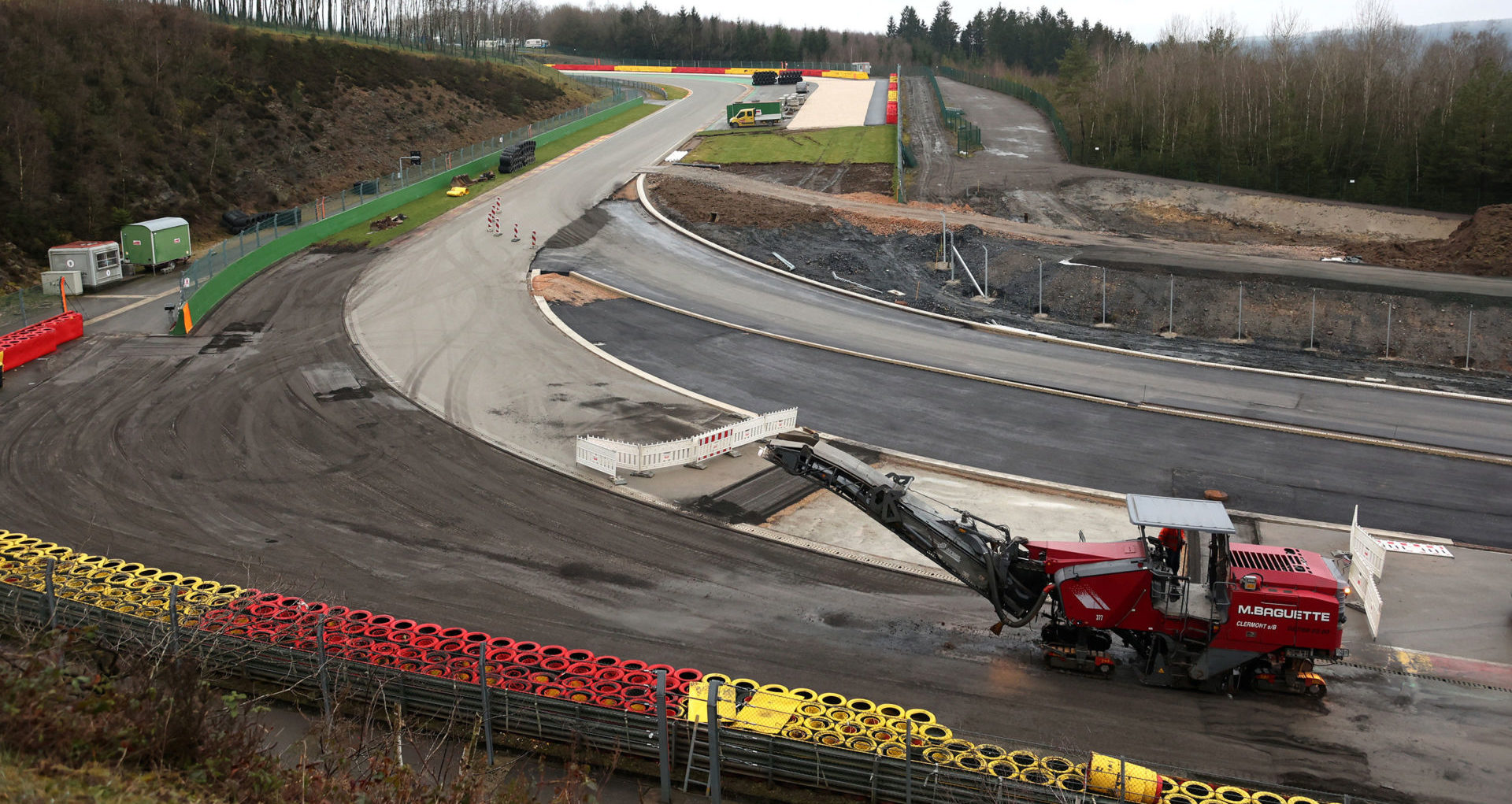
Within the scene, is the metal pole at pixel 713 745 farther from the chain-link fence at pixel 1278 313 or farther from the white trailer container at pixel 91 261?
the white trailer container at pixel 91 261

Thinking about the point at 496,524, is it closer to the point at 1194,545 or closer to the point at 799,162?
the point at 1194,545

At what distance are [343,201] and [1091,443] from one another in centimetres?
3834

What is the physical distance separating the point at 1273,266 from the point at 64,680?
136 ft

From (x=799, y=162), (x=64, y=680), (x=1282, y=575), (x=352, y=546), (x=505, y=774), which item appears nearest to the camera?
(x=64, y=680)

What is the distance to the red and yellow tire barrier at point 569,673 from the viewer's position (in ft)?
Answer: 42.1

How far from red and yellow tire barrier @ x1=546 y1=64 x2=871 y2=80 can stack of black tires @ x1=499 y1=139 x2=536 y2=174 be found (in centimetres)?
5906

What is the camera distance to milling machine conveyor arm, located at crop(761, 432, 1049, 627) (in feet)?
52.6

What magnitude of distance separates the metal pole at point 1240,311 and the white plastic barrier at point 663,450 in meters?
20.0

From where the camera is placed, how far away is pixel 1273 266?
4103 centimetres

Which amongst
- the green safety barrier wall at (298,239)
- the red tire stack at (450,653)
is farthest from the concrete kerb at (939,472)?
the green safety barrier wall at (298,239)

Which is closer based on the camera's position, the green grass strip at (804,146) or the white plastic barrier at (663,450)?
the white plastic barrier at (663,450)

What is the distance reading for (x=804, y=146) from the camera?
220 feet

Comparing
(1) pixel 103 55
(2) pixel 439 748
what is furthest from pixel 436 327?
(1) pixel 103 55

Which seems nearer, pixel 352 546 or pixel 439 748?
pixel 439 748
